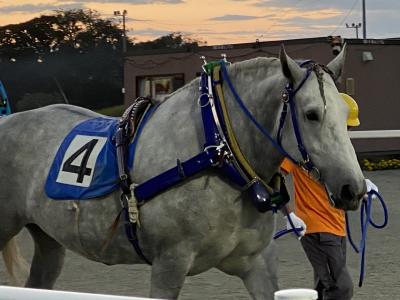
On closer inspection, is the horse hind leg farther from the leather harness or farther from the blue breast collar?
the blue breast collar

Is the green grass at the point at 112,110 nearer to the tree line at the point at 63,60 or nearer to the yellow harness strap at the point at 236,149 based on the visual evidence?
the tree line at the point at 63,60

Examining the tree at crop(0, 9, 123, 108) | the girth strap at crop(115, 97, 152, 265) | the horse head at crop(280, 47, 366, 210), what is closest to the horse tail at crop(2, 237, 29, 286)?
the girth strap at crop(115, 97, 152, 265)

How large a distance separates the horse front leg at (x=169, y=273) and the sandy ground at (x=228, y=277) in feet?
7.98

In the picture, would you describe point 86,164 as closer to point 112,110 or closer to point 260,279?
point 260,279

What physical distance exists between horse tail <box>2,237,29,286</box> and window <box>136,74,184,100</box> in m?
17.6

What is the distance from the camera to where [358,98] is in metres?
21.4

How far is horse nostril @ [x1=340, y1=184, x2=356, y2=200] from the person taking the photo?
3.54m

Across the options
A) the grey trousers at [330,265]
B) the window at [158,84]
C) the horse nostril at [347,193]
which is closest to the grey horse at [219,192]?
the horse nostril at [347,193]

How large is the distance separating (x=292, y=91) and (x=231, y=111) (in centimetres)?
40

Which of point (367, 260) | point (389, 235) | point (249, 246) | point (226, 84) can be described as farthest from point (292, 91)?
point (389, 235)

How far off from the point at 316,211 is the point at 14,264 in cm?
230

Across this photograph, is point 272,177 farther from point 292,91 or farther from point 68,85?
point 68,85

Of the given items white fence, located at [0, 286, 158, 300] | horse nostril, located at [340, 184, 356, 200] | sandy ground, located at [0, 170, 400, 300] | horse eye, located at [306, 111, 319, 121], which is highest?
horse eye, located at [306, 111, 319, 121]

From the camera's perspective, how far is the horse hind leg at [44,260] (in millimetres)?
5324
